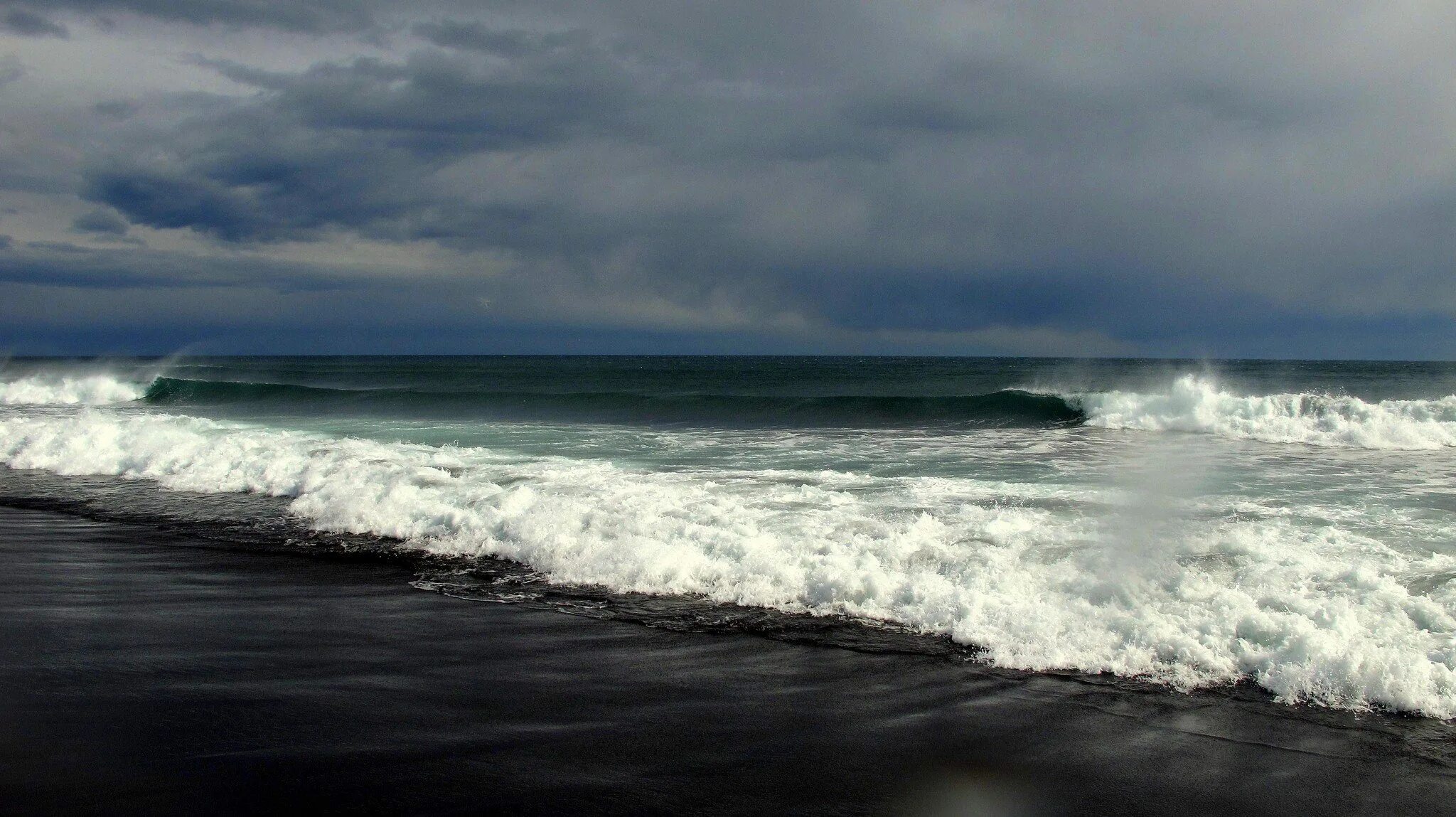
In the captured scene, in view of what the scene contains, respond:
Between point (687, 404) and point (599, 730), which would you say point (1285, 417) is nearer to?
point (687, 404)

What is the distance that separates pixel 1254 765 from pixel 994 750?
143 centimetres

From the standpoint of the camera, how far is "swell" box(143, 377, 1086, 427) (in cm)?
3014

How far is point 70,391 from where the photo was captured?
3803 centimetres

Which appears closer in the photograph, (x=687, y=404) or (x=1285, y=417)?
(x=1285, y=417)

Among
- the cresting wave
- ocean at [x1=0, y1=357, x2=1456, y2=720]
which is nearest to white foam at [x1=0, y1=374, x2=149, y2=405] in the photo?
the cresting wave

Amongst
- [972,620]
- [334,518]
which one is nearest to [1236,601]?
[972,620]

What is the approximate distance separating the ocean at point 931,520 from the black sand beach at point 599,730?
2.08 ft

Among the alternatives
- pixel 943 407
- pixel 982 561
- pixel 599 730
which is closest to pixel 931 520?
pixel 982 561

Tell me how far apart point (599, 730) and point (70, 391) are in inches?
1684

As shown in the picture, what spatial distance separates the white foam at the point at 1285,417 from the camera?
20156 mm

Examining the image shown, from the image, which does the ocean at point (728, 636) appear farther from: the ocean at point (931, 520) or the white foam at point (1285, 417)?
the white foam at point (1285, 417)

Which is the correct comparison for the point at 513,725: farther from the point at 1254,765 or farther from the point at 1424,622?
the point at 1424,622

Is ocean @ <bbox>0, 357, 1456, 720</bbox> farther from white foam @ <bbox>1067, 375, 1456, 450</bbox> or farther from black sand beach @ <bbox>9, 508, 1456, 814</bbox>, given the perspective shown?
black sand beach @ <bbox>9, 508, 1456, 814</bbox>

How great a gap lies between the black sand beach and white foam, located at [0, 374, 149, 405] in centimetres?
3589
